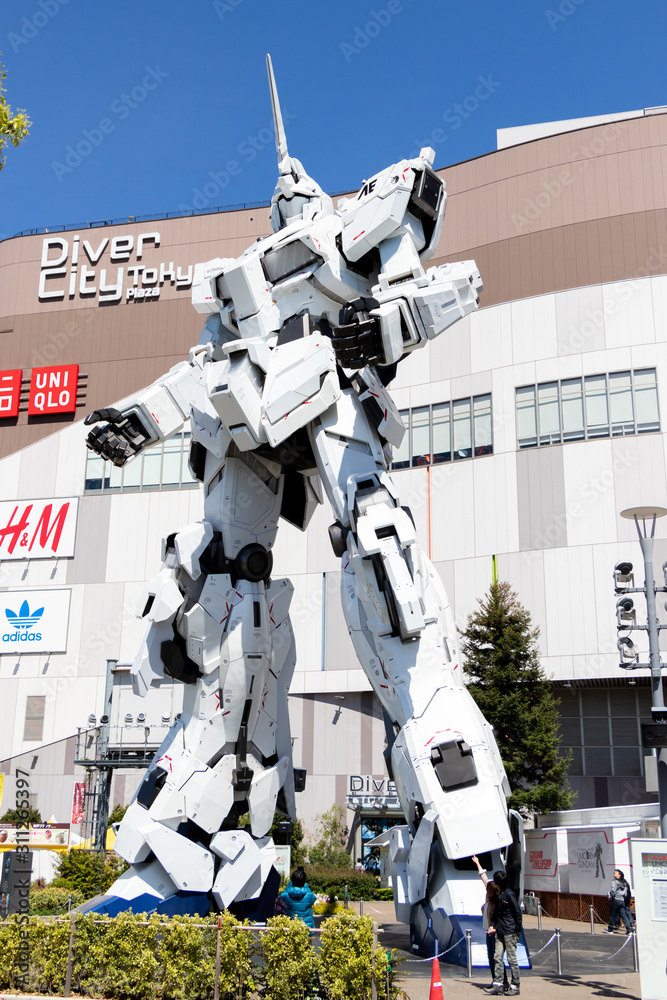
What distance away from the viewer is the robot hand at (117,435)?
412 inches

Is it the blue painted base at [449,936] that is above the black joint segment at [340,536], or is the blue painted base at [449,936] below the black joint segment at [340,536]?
below

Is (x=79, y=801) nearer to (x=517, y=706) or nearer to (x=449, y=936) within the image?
(x=517, y=706)

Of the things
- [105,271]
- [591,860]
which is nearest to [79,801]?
[591,860]

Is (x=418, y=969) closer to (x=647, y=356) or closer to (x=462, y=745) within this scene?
(x=462, y=745)

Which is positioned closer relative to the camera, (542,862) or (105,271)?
(542,862)

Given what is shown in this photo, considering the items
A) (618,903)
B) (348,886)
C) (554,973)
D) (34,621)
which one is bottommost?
(348,886)

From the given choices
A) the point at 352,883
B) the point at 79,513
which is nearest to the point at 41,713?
the point at 79,513

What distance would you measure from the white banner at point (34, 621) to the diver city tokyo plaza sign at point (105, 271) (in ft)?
41.7

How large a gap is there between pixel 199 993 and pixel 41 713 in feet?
101

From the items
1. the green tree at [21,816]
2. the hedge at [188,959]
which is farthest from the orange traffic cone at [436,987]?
the green tree at [21,816]

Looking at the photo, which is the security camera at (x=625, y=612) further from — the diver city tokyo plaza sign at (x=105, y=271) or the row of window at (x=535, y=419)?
the diver city tokyo plaza sign at (x=105, y=271)

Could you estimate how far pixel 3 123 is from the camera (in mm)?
10305

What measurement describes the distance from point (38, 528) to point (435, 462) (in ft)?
55.1

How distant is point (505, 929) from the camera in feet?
26.0
